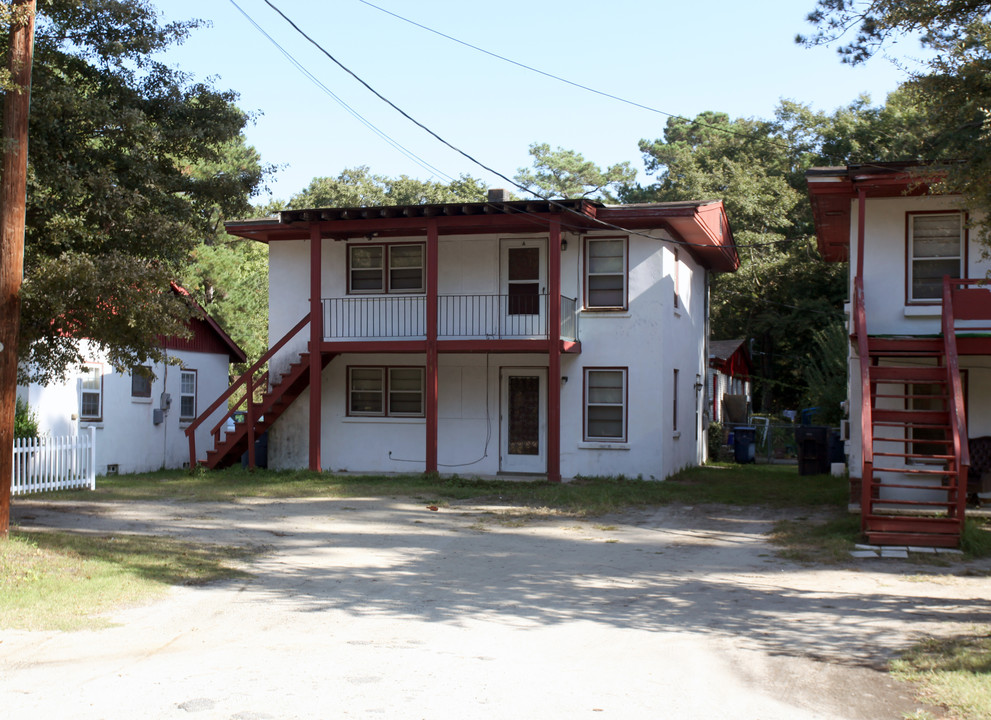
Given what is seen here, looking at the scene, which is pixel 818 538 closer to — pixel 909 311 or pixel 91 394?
pixel 909 311

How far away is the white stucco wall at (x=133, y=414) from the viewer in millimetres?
19750

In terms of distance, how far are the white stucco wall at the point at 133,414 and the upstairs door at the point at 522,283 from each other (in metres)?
7.77

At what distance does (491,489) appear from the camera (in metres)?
18.3

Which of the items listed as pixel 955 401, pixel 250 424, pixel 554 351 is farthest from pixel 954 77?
pixel 250 424

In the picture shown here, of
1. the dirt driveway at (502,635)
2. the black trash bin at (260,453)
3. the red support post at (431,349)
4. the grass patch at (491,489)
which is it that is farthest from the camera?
the black trash bin at (260,453)

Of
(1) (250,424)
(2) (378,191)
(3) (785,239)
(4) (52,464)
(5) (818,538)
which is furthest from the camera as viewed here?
(2) (378,191)

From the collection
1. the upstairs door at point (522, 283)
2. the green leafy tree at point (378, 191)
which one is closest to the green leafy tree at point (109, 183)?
the upstairs door at point (522, 283)

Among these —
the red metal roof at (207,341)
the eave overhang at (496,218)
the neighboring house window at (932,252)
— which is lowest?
the red metal roof at (207,341)

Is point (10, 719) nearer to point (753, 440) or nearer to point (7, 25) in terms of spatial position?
point (7, 25)

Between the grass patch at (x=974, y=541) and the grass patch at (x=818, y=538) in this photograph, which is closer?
the grass patch at (x=818, y=538)

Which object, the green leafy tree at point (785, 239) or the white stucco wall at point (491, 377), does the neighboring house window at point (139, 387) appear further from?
the green leafy tree at point (785, 239)

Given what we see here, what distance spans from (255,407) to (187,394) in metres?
4.33

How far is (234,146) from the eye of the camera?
1703 inches

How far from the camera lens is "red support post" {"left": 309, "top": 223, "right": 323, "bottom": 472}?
20422 millimetres
